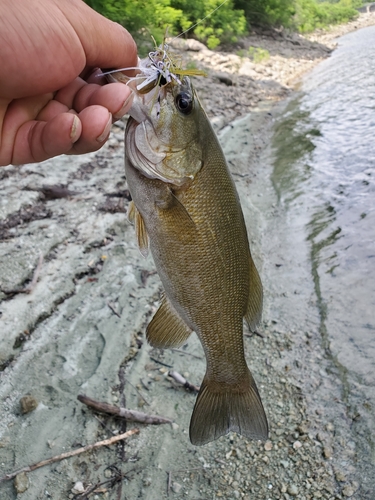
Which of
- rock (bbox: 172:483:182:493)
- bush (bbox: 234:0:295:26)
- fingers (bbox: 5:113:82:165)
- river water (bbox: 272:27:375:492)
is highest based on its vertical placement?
fingers (bbox: 5:113:82:165)

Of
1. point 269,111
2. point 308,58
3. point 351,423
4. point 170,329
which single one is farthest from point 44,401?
point 308,58

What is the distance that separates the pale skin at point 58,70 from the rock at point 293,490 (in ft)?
8.70

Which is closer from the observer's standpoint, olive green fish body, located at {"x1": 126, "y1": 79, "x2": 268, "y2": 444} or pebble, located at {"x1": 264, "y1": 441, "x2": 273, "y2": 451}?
olive green fish body, located at {"x1": 126, "y1": 79, "x2": 268, "y2": 444}

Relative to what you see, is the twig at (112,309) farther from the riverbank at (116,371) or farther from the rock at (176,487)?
the rock at (176,487)

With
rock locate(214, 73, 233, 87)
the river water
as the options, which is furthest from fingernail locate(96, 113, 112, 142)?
rock locate(214, 73, 233, 87)

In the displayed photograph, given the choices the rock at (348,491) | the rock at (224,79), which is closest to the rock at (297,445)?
the rock at (348,491)

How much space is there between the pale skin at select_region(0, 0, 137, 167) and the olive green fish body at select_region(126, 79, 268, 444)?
0.63 ft

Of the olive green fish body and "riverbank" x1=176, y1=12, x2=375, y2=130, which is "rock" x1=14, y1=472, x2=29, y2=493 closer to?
the olive green fish body

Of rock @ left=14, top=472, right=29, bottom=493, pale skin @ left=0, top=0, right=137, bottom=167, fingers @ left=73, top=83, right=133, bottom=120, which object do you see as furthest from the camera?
rock @ left=14, top=472, right=29, bottom=493

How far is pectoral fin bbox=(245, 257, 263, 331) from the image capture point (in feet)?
7.95

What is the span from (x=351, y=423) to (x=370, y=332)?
128 centimetres

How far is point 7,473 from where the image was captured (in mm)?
2750

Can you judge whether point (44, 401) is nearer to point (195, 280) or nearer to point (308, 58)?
point (195, 280)

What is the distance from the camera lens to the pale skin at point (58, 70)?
178 centimetres
